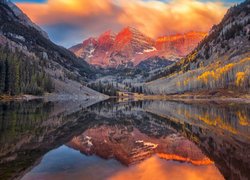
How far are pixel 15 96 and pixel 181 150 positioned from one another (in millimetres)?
134059

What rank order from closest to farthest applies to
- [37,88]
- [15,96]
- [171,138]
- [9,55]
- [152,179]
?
[152,179], [171,138], [15,96], [9,55], [37,88]

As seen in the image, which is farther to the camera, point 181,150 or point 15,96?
point 15,96

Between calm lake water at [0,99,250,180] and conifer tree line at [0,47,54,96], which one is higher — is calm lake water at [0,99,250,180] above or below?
below

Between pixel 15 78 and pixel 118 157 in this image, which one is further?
pixel 15 78

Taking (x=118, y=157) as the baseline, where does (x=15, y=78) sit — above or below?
above

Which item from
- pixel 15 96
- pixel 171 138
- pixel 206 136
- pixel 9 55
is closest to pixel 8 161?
pixel 171 138

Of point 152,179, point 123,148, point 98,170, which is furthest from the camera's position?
point 123,148

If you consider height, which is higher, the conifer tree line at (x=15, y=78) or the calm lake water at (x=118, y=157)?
the conifer tree line at (x=15, y=78)

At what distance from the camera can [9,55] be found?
162 m

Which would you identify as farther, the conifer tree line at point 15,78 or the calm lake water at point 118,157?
the conifer tree line at point 15,78

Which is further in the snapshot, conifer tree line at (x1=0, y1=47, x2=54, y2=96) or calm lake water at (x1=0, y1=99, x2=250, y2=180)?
conifer tree line at (x1=0, y1=47, x2=54, y2=96)

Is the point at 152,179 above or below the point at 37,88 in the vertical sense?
below

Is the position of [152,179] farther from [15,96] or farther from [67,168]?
[15,96]

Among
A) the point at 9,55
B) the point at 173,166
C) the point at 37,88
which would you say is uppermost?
the point at 9,55
